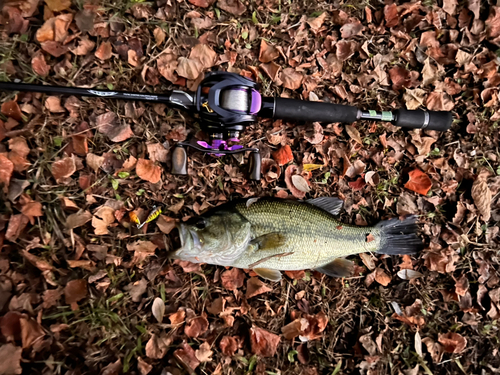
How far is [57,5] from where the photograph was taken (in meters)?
2.48

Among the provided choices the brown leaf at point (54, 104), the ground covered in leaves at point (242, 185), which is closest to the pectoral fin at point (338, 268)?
the ground covered in leaves at point (242, 185)

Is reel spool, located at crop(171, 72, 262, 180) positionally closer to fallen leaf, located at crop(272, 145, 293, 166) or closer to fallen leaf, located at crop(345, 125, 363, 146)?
fallen leaf, located at crop(272, 145, 293, 166)

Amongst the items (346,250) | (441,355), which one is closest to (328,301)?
(346,250)

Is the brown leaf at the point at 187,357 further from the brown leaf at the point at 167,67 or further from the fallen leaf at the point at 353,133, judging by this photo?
the fallen leaf at the point at 353,133

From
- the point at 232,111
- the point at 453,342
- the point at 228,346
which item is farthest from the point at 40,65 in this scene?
the point at 453,342

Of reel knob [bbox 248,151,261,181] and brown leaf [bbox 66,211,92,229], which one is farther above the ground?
reel knob [bbox 248,151,261,181]

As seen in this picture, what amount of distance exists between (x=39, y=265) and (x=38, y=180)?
2.06ft

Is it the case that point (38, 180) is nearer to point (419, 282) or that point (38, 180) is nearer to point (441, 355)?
point (419, 282)

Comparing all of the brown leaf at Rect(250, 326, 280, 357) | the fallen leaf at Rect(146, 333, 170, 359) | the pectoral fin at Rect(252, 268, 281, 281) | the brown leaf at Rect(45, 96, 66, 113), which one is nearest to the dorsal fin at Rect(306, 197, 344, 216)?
the pectoral fin at Rect(252, 268, 281, 281)

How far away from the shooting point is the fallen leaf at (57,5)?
247cm

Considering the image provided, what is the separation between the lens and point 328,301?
2.83 m

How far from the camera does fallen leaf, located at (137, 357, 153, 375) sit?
2469 millimetres

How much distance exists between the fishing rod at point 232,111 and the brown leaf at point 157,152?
115 mm

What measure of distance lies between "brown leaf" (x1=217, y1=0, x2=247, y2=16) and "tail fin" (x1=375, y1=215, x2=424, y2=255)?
215 centimetres
